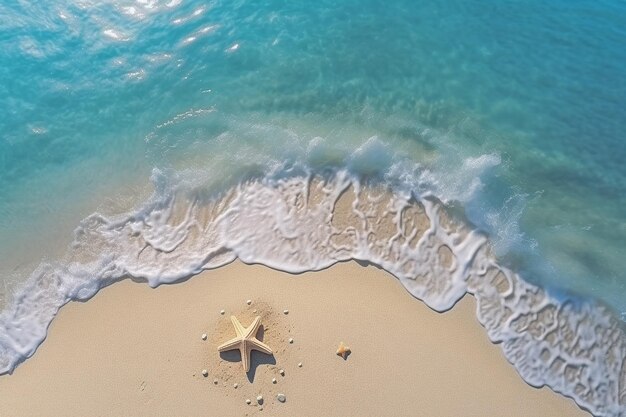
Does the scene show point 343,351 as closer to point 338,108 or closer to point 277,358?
point 277,358

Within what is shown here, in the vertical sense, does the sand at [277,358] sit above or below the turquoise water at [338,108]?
below

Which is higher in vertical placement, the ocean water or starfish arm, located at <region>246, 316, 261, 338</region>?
the ocean water

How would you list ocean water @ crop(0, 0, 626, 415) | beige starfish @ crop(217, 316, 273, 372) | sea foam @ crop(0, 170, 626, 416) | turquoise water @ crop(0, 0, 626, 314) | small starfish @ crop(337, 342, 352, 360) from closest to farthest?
beige starfish @ crop(217, 316, 273, 372)
small starfish @ crop(337, 342, 352, 360)
sea foam @ crop(0, 170, 626, 416)
ocean water @ crop(0, 0, 626, 415)
turquoise water @ crop(0, 0, 626, 314)

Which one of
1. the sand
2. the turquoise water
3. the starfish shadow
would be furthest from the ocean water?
the starfish shadow

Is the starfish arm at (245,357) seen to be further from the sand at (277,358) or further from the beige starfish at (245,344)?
the sand at (277,358)

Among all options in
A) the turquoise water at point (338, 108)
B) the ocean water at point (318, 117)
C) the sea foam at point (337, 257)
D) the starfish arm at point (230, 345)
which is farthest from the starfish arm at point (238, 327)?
the turquoise water at point (338, 108)

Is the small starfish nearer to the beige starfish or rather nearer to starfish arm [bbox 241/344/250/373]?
the beige starfish

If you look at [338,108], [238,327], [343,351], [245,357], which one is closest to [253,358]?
[245,357]

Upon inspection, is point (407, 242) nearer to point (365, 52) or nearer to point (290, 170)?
point (290, 170)
